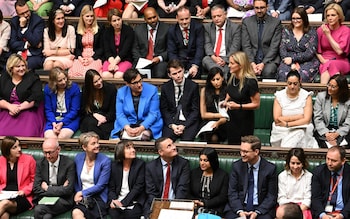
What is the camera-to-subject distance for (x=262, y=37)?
24.6 feet

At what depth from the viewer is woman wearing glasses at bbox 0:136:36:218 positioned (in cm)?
616

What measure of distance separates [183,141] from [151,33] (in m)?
1.61

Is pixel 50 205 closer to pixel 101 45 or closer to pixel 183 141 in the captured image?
pixel 183 141

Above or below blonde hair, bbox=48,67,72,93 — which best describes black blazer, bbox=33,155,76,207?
below

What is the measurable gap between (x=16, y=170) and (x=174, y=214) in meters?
1.60

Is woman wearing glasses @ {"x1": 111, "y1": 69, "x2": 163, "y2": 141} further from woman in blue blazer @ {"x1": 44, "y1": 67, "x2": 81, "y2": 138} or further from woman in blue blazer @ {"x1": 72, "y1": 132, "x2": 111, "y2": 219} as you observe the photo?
woman in blue blazer @ {"x1": 72, "y1": 132, "x2": 111, "y2": 219}

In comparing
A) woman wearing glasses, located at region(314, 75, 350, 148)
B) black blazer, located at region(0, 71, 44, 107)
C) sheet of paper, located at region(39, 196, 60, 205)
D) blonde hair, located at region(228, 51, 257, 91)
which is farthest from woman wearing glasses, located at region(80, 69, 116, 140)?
woman wearing glasses, located at region(314, 75, 350, 148)

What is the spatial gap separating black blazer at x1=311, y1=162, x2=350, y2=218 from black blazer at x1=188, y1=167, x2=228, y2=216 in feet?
2.31

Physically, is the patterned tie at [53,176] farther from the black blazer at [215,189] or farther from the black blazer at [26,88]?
the black blazer at [215,189]

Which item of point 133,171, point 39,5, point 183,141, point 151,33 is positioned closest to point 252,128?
point 183,141

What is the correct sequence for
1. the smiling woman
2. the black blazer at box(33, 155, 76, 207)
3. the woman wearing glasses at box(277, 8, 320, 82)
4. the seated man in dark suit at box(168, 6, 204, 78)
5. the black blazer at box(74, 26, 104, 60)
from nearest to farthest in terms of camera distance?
1. the black blazer at box(33, 155, 76, 207)
2. the smiling woman
3. the woman wearing glasses at box(277, 8, 320, 82)
4. the seated man in dark suit at box(168, 6, 204, 78)
5. the black blazer at box(74, 26, 104, 60)

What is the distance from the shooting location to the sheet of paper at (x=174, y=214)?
534 centimetres

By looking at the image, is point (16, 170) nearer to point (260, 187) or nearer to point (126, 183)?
point (126, 183)

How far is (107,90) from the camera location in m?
6.99
